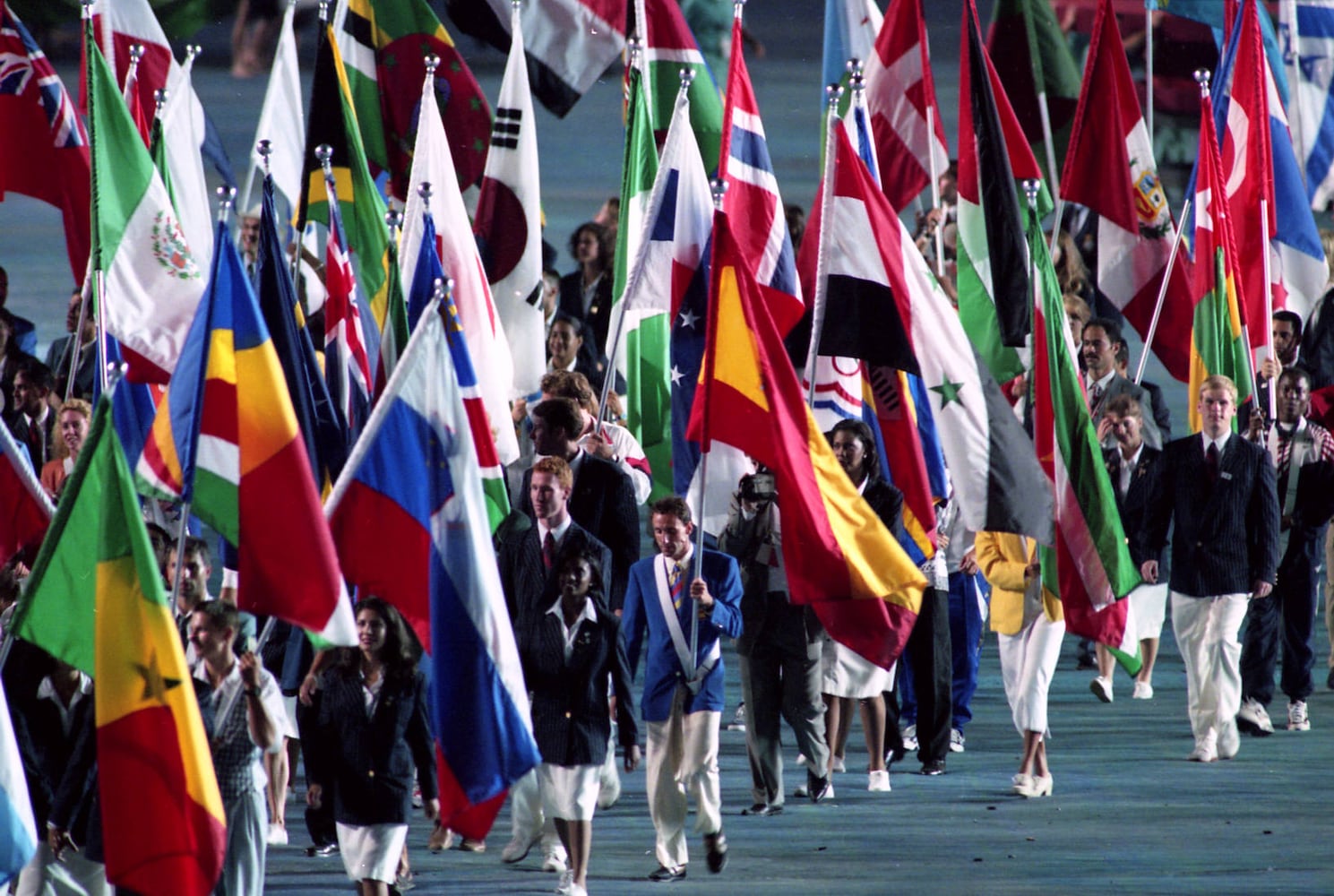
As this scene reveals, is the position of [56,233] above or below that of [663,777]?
above

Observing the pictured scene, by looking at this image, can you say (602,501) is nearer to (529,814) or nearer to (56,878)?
(529,814)

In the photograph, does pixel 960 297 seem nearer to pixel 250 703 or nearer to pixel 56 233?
pixel 250 703

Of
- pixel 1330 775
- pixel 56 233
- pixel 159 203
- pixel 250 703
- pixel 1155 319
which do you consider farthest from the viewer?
pixel 56 233

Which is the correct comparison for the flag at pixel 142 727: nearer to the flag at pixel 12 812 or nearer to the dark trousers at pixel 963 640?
the flag at pixel 12 812

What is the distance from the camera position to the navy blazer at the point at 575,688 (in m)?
9.56

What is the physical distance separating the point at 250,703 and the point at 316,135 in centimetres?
480

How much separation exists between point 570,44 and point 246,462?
7178 millimetres

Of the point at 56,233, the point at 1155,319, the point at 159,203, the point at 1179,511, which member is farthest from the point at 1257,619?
the point at 56,233

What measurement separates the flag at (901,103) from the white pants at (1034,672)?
11.1 feet

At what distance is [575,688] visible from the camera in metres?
9.61

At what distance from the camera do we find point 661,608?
999cm

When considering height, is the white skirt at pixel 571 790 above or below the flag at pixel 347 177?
below

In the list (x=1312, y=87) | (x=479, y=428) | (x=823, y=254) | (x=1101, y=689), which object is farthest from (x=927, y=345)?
(x=1312, y=87)

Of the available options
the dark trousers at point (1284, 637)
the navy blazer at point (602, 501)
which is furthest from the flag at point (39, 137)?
the dark trousers at point (1284, 637)
